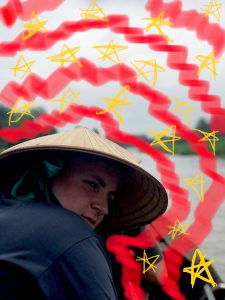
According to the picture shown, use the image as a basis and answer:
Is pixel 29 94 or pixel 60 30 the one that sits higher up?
pixel 60 30

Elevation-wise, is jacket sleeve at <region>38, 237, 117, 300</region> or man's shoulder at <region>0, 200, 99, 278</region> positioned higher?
man's shoulder at <region>0, 200, 99, 278</region>

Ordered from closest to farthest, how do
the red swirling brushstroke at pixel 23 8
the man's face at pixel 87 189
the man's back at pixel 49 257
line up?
the man's back at pixel 49 257, the man's face at pixel 87 189, the red swirling brushstroke at pixel 23 8

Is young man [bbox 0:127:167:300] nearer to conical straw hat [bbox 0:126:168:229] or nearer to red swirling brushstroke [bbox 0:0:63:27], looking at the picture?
conical straw hat [bbox 0:126:168:229]

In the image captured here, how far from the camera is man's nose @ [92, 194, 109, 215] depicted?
3.21 feet

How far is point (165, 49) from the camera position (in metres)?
1.71

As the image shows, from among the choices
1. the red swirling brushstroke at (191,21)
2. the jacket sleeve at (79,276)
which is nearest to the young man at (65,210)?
the jacket sleeve at (79,276)

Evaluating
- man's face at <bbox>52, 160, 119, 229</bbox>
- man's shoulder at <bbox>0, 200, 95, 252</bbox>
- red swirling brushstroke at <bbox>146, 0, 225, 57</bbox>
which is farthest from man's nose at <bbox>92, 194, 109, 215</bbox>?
red swirling brushstroke at <bbox>146, 0, 225, 57</bbox>

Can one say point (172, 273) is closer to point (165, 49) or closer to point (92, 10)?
point (165, 49)

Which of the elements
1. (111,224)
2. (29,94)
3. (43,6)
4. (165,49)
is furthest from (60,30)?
(111,224)

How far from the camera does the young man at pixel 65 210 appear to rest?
2.45ft

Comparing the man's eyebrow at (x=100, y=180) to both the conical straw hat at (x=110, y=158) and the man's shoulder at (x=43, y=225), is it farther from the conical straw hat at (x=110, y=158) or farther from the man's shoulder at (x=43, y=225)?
the man's shoulder at (x=43, y=225)

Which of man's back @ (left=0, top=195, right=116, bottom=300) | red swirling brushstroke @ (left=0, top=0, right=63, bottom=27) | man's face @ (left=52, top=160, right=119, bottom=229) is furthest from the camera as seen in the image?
red swirling brushstroke @ (left=0, top=0, right=63, bottom=27)

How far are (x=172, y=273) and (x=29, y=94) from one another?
1225 mm

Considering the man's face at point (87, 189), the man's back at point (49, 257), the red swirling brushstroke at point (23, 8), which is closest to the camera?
the man's back at point (49, 257)
